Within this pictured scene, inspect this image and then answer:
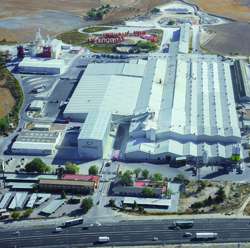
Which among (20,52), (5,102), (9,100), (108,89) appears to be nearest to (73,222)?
(108,89)

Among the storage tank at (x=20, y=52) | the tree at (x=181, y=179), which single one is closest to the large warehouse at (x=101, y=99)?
the tree at (x=181, y=179)

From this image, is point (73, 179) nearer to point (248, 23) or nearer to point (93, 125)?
point (93, 125)

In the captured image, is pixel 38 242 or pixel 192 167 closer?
pixel 38 242

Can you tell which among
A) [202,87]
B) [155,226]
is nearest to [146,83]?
[202,87]

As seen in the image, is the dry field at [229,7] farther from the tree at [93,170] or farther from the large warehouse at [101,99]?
the tree at [93,170]

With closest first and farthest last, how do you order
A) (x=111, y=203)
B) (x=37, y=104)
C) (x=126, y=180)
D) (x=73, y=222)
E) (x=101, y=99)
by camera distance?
(x=73, y=222) < (x=111, y=203) < (x=126, y=180) < (x=101, y=99) < (x=37, y=104)

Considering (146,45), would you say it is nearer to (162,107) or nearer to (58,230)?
(162,107)
